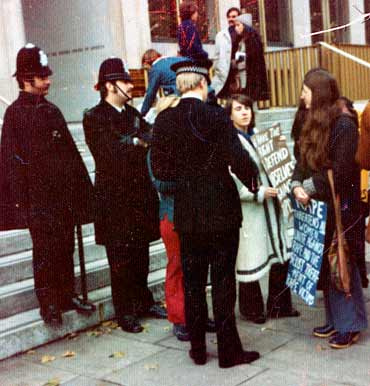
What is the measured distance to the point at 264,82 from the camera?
34.0 ft

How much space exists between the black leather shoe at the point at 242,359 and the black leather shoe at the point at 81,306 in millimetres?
1436

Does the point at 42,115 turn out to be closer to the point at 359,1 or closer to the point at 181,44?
the point at 181,44

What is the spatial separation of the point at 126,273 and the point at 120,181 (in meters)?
0.74

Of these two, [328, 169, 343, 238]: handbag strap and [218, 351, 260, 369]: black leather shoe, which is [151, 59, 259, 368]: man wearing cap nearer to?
[218, 351, 260, 369]: black leather shoe

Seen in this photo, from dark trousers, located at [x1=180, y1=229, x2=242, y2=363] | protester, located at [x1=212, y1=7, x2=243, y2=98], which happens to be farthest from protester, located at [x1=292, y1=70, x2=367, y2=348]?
protester, located at [x1=212, y1=7, x2=243, y2=98]

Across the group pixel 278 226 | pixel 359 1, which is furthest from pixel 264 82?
pixel 359 1

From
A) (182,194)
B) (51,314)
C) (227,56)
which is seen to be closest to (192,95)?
(182,194)

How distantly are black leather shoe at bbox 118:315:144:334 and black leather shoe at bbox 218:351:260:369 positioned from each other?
3.56ft

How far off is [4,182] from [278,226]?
2182 mm

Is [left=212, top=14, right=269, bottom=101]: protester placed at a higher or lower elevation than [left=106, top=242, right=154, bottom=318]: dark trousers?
higher

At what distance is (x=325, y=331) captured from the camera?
16.0 ft

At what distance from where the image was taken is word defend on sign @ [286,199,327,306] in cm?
459

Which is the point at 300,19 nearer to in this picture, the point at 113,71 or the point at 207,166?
the point at 113,71

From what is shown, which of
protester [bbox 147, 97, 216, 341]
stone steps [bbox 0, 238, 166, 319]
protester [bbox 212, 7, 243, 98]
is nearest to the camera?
protester [bbox 147, 97, 216, 341]
